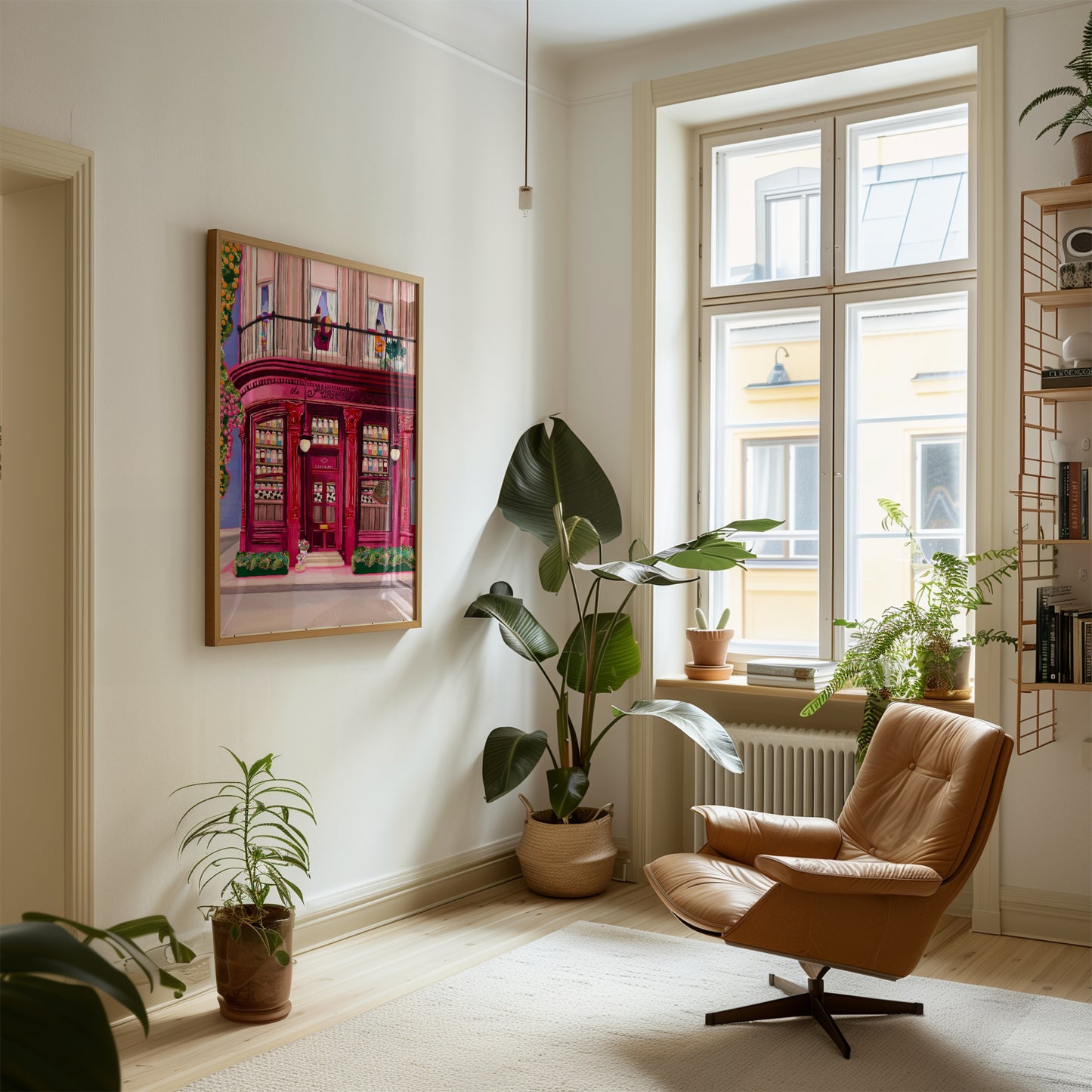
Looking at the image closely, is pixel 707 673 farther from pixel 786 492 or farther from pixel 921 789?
pixel 921 789

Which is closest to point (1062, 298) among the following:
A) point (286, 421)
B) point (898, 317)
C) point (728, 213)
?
point (898, 317)

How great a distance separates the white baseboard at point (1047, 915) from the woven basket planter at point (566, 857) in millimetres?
1385

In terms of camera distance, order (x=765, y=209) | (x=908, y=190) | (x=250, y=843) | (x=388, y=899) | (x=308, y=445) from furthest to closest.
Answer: (x=765, y=209)
(x=908, y=190)
(x=388, y=899)
(x=308, y=445)
(x=250, y=843)

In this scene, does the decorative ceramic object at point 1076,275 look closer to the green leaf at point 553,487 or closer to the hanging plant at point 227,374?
the green leaf at point 553,487

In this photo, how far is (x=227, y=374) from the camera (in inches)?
128

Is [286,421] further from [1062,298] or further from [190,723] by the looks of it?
[1062,298]

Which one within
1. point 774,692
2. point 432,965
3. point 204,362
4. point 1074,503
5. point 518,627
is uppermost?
point 204,362

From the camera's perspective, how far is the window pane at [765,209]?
15.1 ft

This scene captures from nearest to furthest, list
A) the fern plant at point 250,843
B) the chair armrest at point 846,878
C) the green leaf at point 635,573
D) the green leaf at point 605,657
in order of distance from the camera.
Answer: the chair armrest at point 846,878, the fern plant at point 250,843, the green leaf at point 635,573, the green leaf at point 605,657

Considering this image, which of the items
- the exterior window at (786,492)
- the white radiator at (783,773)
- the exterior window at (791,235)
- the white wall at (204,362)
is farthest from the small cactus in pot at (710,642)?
the exterior window at (791,235)

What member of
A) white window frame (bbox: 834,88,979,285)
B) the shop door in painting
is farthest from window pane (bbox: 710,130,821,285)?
the shop door in painting

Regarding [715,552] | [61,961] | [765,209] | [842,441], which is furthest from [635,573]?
[61,961]

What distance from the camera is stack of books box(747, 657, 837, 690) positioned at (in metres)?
4.20

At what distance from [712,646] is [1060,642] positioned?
1329 millimetres
